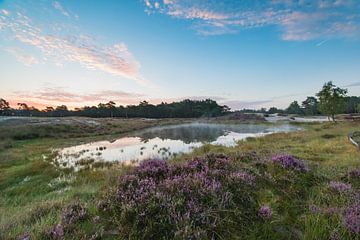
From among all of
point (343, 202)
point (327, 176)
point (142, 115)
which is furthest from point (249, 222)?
point (142, 115)

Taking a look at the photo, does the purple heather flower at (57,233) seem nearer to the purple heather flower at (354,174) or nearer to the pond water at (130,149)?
the purple heather flower at (354,174)

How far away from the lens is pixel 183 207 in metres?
3.73

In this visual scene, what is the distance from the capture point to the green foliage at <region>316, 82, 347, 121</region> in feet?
171

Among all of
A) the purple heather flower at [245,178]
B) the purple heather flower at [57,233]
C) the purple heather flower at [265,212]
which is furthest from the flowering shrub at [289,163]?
the purple heather flower at [57,233]

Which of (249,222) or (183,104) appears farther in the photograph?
(183,104)

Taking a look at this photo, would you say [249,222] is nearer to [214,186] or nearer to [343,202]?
[214,186]

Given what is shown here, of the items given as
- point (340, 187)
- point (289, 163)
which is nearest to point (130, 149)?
point (289, 163)

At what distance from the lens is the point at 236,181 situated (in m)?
4.76

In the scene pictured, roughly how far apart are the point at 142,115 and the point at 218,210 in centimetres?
15034

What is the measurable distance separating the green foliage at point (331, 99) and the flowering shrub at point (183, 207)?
60.8 metres

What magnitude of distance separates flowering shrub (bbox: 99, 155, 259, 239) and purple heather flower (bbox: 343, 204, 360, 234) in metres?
1.43

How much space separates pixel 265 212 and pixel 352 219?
1.35 m

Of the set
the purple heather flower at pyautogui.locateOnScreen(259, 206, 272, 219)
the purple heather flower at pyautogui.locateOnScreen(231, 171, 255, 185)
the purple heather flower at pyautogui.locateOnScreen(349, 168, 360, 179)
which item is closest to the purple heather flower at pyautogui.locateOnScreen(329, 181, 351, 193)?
the purple heather flower at pyautogui.locateOnScreen(349, 168, 360, 179)

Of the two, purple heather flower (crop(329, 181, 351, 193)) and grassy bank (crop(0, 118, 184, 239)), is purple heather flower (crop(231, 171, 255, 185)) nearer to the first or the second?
purple heather flower (crop(329, 181, 351, 193))
